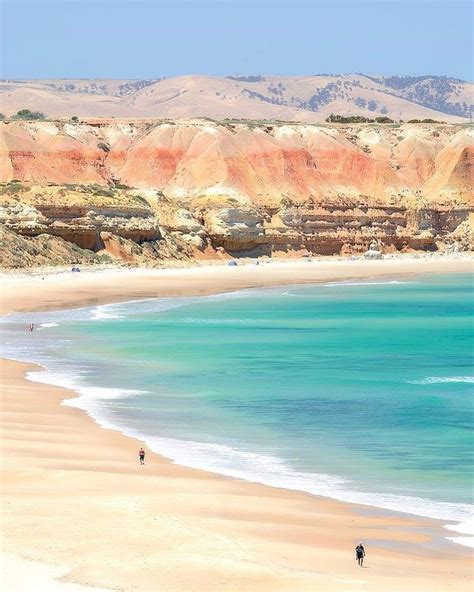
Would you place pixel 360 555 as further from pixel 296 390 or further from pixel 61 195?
pixel 61 195

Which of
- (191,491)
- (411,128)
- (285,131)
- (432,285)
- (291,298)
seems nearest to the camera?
(191,491)

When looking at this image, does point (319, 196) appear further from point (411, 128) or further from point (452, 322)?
point (452, 322)

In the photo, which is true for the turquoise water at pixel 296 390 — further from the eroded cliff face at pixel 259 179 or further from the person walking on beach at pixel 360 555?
the eroded cliff face at pixel 259 179

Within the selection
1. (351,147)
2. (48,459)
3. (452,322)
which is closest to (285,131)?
(351,147)

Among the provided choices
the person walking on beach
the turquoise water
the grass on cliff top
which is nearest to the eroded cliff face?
the grass on cliff top

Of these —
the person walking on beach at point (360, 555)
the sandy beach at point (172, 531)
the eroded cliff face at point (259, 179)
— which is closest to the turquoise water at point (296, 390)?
the sandy beach at point (172, 531)

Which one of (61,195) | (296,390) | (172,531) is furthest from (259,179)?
(172,531)
